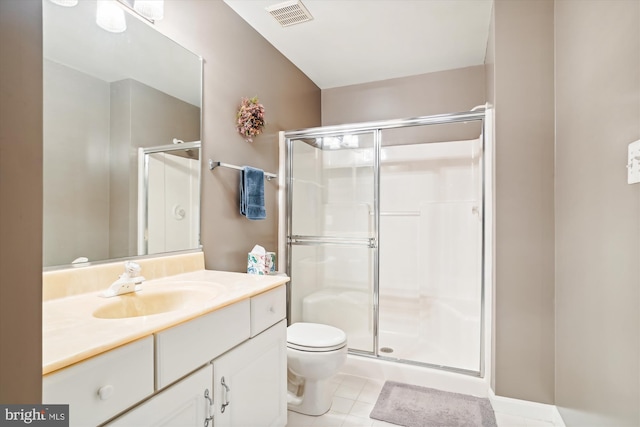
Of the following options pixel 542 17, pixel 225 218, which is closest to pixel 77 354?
pixel 225 218

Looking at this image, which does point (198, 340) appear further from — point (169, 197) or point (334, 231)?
point (334, 231)

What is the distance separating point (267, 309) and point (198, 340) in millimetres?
413

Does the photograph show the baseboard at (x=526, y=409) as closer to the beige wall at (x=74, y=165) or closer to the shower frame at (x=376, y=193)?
the shower frame at (x=376, y=193)

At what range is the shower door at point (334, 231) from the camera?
2572 mm

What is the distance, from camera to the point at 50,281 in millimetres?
1144

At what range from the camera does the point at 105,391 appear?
78 cm

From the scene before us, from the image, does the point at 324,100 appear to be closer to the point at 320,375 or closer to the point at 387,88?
the point at 387,88

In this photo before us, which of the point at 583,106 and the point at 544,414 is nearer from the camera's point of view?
the point at 583,106

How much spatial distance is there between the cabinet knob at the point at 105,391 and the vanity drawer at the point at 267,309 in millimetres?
593

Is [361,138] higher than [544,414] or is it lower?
higher

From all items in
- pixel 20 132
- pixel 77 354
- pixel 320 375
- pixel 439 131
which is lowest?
pixel 320 375

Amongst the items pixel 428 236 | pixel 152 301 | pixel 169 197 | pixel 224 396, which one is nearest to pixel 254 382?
pixel 224 396

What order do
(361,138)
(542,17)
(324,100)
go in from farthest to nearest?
(324,100), (361,138), (542,17)

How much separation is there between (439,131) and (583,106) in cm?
150
